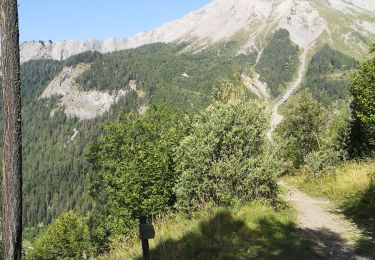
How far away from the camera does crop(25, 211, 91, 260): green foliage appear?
77.1 meters

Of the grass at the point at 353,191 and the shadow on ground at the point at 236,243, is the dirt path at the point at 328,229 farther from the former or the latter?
the grass at the point at 353,191

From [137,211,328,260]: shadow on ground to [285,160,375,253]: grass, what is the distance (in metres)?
1.94

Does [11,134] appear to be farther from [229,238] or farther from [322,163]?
[322,163]

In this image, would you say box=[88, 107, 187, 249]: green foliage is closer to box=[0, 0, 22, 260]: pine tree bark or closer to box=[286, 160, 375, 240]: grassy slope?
box=[286, 160, 375, 240]: grassy slope

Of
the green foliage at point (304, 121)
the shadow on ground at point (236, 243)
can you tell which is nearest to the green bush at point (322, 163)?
the green foliage at point (304, 121)

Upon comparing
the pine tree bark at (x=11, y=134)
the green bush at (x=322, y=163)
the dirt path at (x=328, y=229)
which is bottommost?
the dirt path at (x=328, y=229)

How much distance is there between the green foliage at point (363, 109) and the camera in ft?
123

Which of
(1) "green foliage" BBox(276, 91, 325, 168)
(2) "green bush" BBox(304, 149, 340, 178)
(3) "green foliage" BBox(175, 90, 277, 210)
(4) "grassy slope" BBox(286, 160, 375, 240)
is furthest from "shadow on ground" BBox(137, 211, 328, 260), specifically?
(1) "green foliage" BBox(276, 91, 325, 168)

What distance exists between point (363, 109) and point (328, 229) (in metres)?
→ 26.9

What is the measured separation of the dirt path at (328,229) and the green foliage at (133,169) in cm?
1712

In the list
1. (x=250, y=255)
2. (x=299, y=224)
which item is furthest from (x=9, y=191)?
(x=299, y=224)

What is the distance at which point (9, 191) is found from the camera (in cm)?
756

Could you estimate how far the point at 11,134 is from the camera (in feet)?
25.1

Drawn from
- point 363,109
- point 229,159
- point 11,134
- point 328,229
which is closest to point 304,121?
point 363,109
